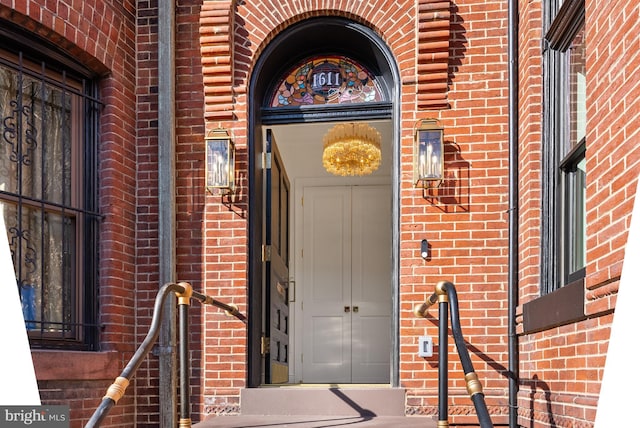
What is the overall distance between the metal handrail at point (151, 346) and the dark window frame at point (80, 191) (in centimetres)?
82

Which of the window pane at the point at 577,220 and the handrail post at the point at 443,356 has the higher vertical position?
the window pane at the point at 577,220

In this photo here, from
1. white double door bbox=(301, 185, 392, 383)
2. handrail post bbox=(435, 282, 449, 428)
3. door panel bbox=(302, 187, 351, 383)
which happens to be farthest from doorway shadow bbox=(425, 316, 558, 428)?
door panel bbox=(302, 187, 351, 383)

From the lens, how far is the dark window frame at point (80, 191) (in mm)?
4328

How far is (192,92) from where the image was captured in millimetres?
5238

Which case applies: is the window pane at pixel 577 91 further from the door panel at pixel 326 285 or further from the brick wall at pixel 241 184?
the door panel at pixel 326 285

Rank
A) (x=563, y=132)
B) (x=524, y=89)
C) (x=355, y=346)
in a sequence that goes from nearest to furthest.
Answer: (x=563, y=132), (x=524, y=89), (x=355, y=346)

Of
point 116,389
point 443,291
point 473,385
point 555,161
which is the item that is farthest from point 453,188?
point 116,389

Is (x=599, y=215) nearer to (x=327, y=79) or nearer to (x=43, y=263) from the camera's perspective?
(x=327, y=79)

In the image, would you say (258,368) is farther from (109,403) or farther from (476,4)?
(476,4)

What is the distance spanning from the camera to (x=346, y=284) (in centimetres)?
855

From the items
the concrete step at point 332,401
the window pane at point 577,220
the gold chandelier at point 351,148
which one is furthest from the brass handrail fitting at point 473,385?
the gold chandelier at point 351,148

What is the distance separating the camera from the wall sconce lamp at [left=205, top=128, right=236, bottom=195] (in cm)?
493

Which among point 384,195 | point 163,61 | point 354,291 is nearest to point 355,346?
point 354,291

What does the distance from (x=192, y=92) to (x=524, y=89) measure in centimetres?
244
